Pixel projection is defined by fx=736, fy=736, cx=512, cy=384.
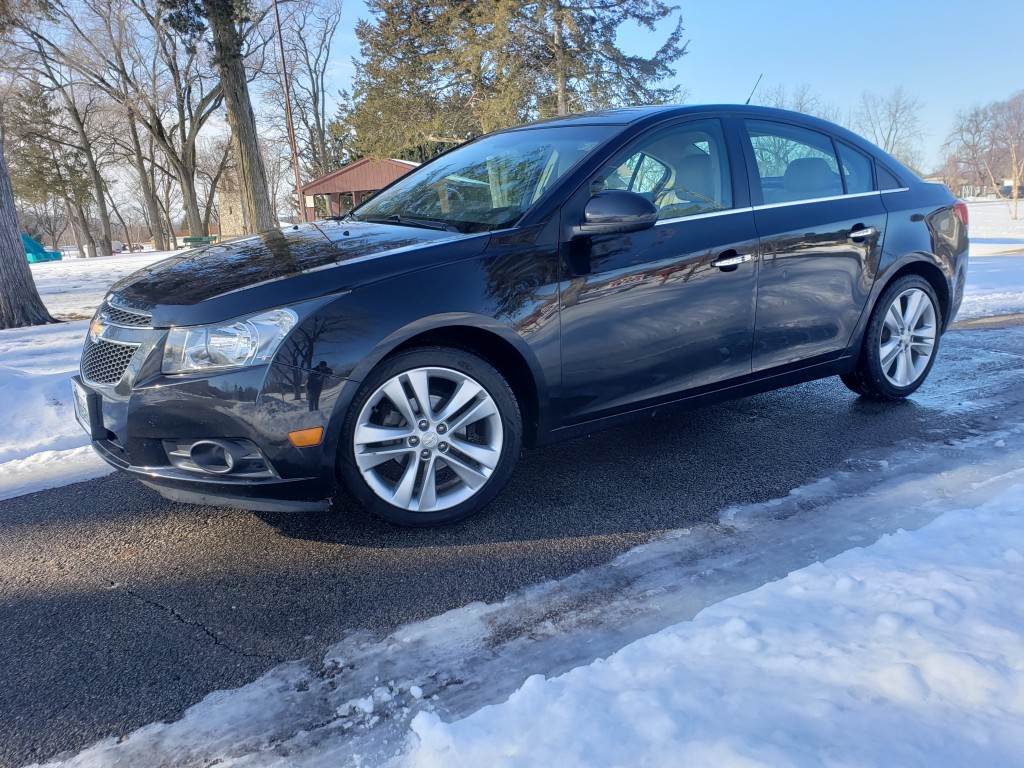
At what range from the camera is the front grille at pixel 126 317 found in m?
2.70

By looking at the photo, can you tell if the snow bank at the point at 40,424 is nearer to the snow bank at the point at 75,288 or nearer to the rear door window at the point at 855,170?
the snow bank at the point at 75,288

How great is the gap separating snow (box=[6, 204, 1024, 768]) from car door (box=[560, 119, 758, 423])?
750 millimetres

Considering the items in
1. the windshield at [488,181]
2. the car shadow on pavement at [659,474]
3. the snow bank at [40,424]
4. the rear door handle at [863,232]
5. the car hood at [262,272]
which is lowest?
the car shadow on pavement at [659,474]

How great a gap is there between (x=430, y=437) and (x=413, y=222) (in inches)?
45.2

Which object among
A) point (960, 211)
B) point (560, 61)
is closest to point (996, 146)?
point (560, 61)

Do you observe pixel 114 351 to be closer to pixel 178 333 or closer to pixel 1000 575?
pixel 178 333

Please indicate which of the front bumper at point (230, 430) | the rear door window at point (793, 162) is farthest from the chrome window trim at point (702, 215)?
the front bumper at point (230, 430)

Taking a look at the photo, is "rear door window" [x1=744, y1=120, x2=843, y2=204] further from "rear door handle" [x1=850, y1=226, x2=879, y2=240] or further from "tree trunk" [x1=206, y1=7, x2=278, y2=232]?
"tree trunk" [x1=206, y1=7, x2=278, y2=232]

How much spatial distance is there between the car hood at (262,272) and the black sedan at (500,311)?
13 millimetres

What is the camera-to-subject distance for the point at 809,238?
3752 mm

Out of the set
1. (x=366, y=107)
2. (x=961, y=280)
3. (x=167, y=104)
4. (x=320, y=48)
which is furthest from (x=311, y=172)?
(x=961, y=280)

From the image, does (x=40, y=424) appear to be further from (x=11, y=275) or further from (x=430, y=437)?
(x=11, y=275)

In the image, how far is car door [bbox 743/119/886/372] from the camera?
365 centimetres

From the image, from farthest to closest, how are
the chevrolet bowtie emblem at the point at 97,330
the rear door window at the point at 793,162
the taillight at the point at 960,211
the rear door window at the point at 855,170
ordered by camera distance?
the taillight at the point at 960,211, the rear door window at the point at 855,170, the rear door window at the point at 793,162, the chevrolet bowtie emblem at the point at 97,330
